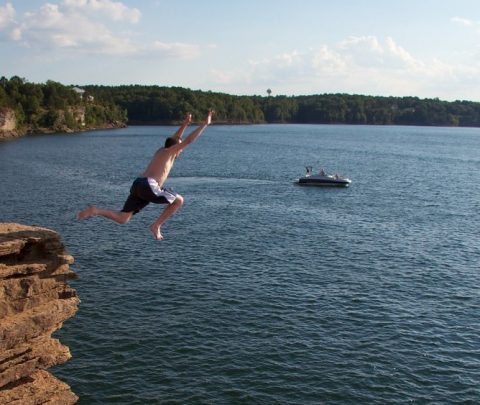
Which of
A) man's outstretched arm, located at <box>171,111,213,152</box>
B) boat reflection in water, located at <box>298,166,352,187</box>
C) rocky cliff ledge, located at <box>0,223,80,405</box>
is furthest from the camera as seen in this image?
boat reflection in water, located at <box>298,166,352,187</box>

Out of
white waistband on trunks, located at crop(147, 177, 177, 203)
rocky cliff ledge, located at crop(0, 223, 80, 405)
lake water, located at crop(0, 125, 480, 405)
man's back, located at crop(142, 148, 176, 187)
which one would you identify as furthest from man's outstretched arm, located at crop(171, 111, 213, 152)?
lake water, located at crop(0, 125, 480, 405)

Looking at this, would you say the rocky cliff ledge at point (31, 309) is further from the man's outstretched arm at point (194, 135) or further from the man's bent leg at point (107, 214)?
the man's outstretched arm at point (194, 135)

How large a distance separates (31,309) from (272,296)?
73.7 feet

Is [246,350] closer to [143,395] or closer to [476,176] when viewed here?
[143,395]

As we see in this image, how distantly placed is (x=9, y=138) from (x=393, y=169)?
4464 inches

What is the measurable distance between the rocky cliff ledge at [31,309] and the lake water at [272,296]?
808cm

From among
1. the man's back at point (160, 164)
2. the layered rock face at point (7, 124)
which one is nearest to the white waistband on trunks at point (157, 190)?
the man's back at point (160, 164)

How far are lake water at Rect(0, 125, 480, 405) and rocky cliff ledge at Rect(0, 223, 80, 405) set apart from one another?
8081 millimetres

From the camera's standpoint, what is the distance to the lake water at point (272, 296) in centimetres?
2791

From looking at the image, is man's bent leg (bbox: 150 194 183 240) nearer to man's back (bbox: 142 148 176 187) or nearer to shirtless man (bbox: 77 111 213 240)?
shirtless man (bbox: 77 111 213 240)

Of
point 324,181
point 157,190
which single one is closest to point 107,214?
point 157,190

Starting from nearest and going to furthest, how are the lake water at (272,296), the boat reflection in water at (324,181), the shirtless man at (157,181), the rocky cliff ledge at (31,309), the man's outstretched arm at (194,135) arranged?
the man's outstretched arm at (194,135), the shirtless man at (157,181), the rocky cliff ledge at (31,309), the lake water at (272,296), the boat reflection in water at (324,181)

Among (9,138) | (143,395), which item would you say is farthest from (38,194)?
(9,138)

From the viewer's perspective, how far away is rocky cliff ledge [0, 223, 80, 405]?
17.2 meters
